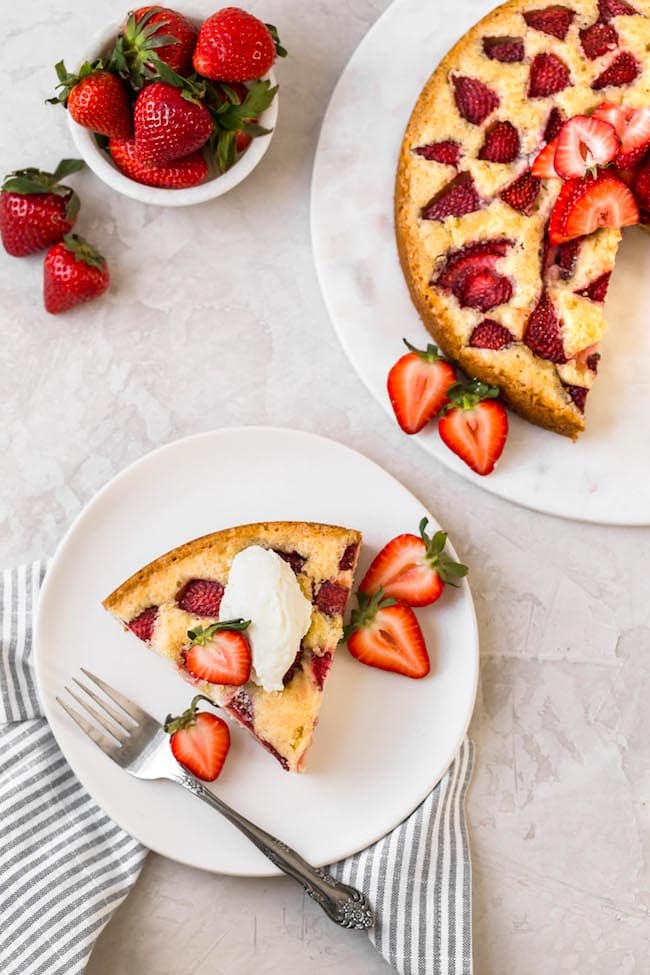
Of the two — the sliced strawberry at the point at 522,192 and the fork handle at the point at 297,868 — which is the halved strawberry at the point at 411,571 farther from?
the sliced strawberry at the point at 522,192

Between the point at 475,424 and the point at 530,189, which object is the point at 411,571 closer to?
the point at 475,424

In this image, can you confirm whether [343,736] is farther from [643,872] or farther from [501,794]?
[643,872]

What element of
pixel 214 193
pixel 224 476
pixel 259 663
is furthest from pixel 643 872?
pixel 214 193

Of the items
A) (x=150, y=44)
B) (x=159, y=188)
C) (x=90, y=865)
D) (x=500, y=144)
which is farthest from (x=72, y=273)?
(x=90, y=865)

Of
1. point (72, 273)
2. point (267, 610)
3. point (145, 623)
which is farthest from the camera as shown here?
point (72, 273)

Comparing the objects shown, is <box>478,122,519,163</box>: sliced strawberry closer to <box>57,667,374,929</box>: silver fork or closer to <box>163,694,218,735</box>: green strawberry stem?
<box>163,694,218,735</box>: green strawberry stem

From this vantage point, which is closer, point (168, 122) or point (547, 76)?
point (168, 122)

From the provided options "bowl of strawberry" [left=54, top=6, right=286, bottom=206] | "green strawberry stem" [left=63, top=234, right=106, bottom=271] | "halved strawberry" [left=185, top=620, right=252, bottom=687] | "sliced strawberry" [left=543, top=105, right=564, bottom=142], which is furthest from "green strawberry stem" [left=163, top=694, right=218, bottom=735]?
"sliced strawberry" [left=543, top=105, right=564, bottom=142]
